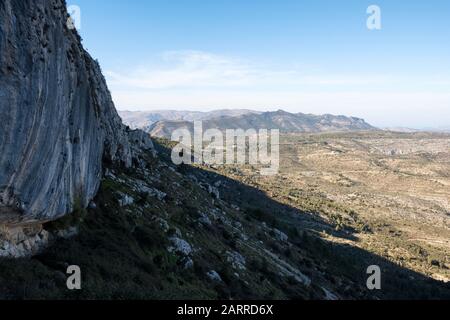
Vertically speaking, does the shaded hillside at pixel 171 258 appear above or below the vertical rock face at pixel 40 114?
below

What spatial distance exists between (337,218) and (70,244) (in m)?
121

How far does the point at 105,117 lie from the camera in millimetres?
34656

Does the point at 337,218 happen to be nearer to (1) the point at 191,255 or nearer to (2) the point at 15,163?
(1) the point at 191,255

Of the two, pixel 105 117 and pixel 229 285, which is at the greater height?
pixel 105 117

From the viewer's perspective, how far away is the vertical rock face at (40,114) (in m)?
13.8

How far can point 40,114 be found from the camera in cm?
1553

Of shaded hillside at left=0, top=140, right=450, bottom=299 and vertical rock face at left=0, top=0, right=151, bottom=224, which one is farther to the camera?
shaded hillside at left=0, top=140, right=450, bottom=299

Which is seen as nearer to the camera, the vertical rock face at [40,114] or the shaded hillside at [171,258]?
the vertical rock face at [40,114]

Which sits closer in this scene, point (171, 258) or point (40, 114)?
point (40, 114)

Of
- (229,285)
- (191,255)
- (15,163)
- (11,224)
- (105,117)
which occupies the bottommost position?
(229,285)

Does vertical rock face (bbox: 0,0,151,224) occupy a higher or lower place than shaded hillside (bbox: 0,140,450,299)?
higher

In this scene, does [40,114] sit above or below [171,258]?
above

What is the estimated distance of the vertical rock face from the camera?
45.2ft
